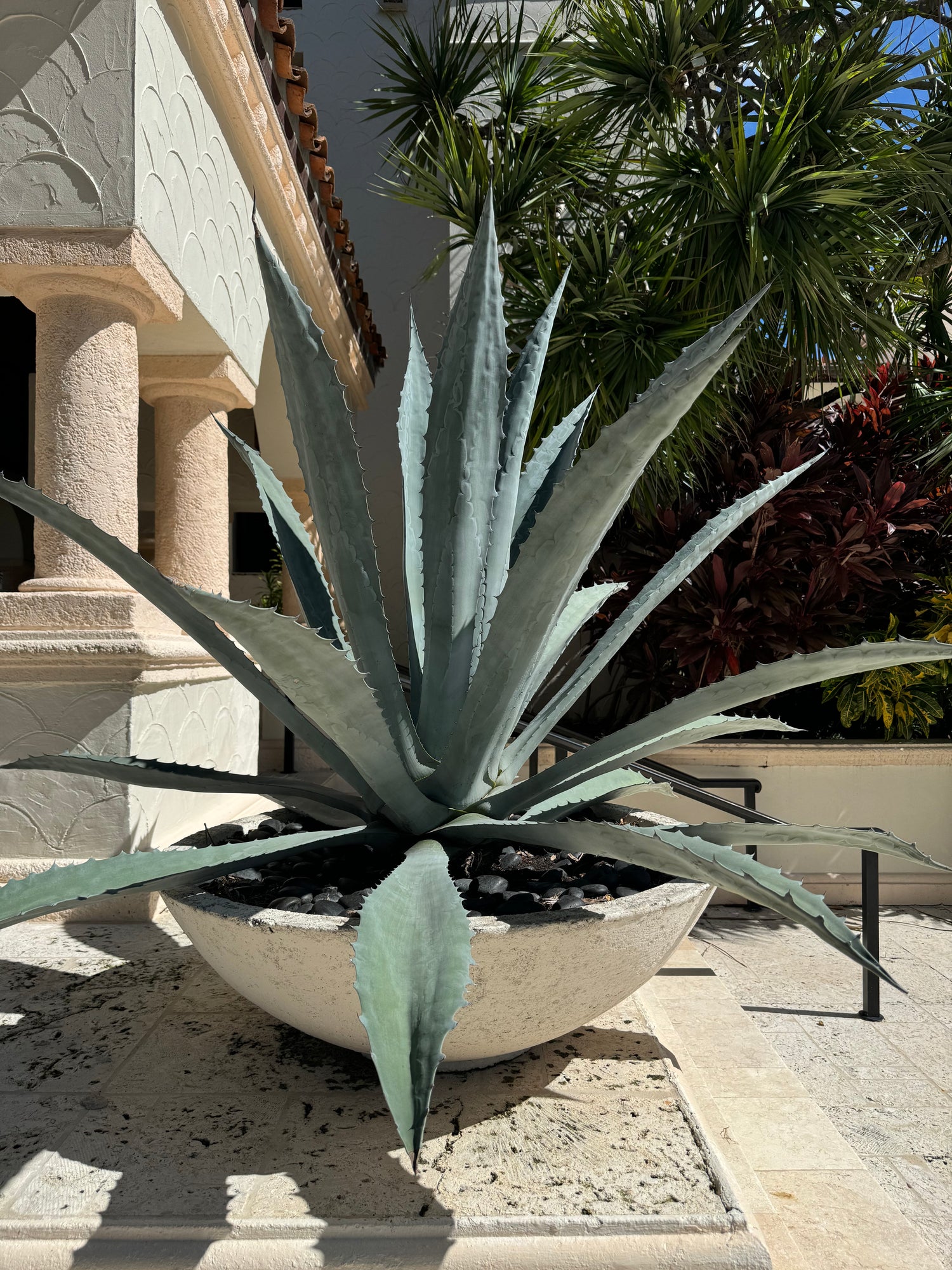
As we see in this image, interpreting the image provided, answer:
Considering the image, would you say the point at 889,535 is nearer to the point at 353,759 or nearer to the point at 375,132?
the point at 353,759

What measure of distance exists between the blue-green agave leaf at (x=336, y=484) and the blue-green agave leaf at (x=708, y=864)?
0.24m

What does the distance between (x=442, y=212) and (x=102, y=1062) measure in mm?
4349

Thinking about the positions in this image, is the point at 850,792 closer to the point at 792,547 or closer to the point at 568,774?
the point at 792,547

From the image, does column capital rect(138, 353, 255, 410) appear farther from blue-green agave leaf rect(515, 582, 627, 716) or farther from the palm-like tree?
blue-green agave leaf rect(515, 582, 627, 716)

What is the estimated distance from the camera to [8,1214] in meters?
0.98

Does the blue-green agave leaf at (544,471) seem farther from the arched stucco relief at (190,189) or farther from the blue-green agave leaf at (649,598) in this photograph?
the arched stucco relief at (190,189)

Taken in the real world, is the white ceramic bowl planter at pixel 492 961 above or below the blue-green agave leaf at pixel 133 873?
below

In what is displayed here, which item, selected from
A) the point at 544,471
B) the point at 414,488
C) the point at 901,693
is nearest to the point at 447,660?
the point at 414,488

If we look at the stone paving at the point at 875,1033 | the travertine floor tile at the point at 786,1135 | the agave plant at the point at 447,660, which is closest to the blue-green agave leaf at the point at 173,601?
the agave plant at the point at 447,660

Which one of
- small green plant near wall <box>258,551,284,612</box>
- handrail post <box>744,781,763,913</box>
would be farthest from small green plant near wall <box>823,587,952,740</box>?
small green plant near wall <box>258,551,284,612</box>

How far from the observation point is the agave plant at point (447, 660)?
3.26 ft

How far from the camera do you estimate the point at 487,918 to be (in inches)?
42.8

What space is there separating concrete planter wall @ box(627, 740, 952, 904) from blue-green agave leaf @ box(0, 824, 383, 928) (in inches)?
123

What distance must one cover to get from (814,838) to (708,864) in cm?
20
